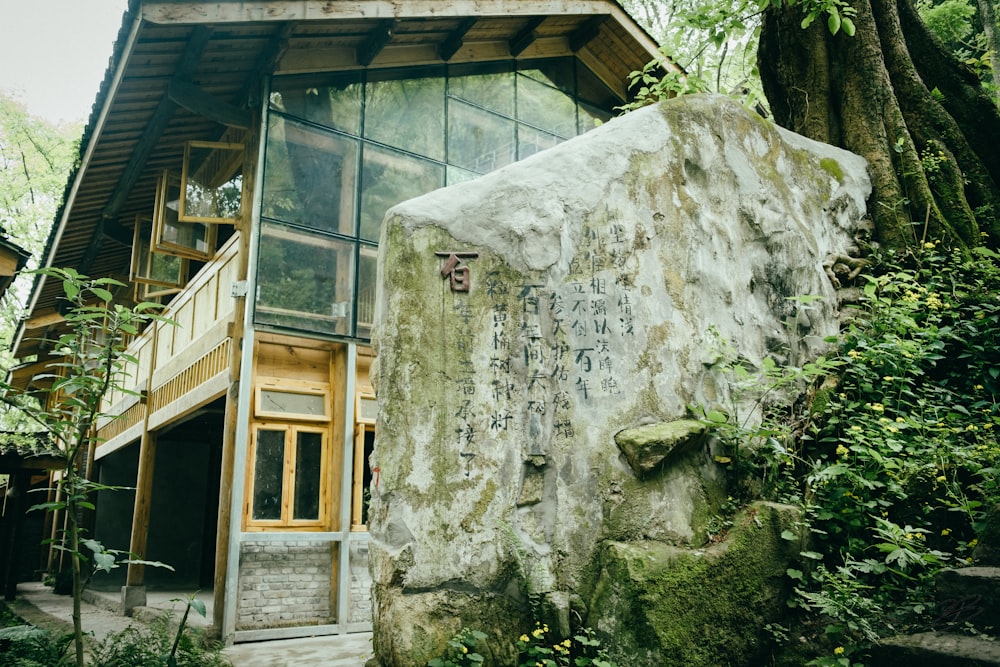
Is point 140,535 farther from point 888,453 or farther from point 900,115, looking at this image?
point 900,115

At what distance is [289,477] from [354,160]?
13.8 ft

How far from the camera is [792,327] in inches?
247

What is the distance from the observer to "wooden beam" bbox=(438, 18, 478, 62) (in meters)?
10.3

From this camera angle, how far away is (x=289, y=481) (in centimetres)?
841

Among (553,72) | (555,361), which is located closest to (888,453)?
(555,361)

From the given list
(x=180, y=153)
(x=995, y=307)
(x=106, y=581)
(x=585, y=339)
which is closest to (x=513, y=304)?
(x=585, y=339)

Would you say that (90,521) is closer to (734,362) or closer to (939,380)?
(734,362)

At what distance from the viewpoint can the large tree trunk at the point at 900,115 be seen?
290 inches

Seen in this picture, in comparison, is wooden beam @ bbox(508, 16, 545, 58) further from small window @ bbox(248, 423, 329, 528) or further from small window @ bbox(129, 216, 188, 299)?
small window @ bbox(248, 423, 329, 528)

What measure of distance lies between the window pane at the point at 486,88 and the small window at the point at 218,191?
10.9 ft

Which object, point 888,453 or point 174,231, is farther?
point 174,231

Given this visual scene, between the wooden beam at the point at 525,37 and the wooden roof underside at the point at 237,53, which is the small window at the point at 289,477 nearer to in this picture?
the wooden roof underside at the point at 237,53

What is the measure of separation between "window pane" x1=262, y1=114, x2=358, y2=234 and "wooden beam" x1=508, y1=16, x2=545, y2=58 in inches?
138

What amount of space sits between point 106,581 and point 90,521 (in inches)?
81.5
